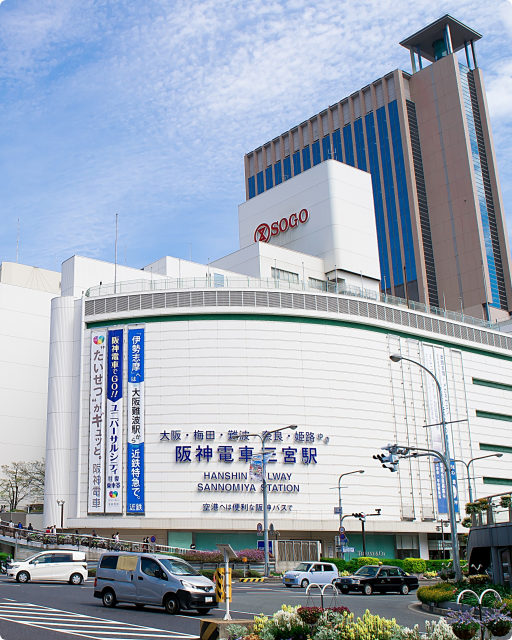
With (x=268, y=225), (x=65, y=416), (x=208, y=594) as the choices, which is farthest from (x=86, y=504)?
(x=268, y=225)

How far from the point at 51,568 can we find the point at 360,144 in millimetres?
121808

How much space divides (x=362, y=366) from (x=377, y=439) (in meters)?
7.23

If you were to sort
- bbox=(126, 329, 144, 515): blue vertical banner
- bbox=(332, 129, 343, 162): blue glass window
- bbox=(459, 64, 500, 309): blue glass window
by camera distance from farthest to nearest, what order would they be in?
bbox=(332, 129, 343, 162): blue glass window < bbox=(459, 64, 500, 309): blue glass window < bbox=(126, 329, 144, 515): blue vertical banner

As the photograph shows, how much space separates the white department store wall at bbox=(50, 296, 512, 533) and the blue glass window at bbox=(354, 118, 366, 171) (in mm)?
77355

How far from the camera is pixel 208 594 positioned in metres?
23.2

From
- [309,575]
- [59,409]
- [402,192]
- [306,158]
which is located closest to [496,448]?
[309,575]

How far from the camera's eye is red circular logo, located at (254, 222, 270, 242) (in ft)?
317

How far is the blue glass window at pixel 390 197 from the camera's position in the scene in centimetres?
13350

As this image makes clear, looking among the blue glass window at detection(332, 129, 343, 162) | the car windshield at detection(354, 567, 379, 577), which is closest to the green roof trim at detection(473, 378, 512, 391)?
the car windshield at detection(354, 567, 379, 577)

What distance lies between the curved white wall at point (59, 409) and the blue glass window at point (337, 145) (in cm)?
9162

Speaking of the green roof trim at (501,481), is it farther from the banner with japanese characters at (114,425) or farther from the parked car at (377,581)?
the parked car at (377,581)

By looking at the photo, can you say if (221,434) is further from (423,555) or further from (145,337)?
(423,555)

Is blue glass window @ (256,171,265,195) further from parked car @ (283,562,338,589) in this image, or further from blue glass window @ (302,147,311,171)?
parked car @ (283,562,338,589)

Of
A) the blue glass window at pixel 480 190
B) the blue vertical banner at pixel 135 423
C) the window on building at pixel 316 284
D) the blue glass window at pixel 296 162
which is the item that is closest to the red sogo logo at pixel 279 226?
the window on building at pixel 316 284
